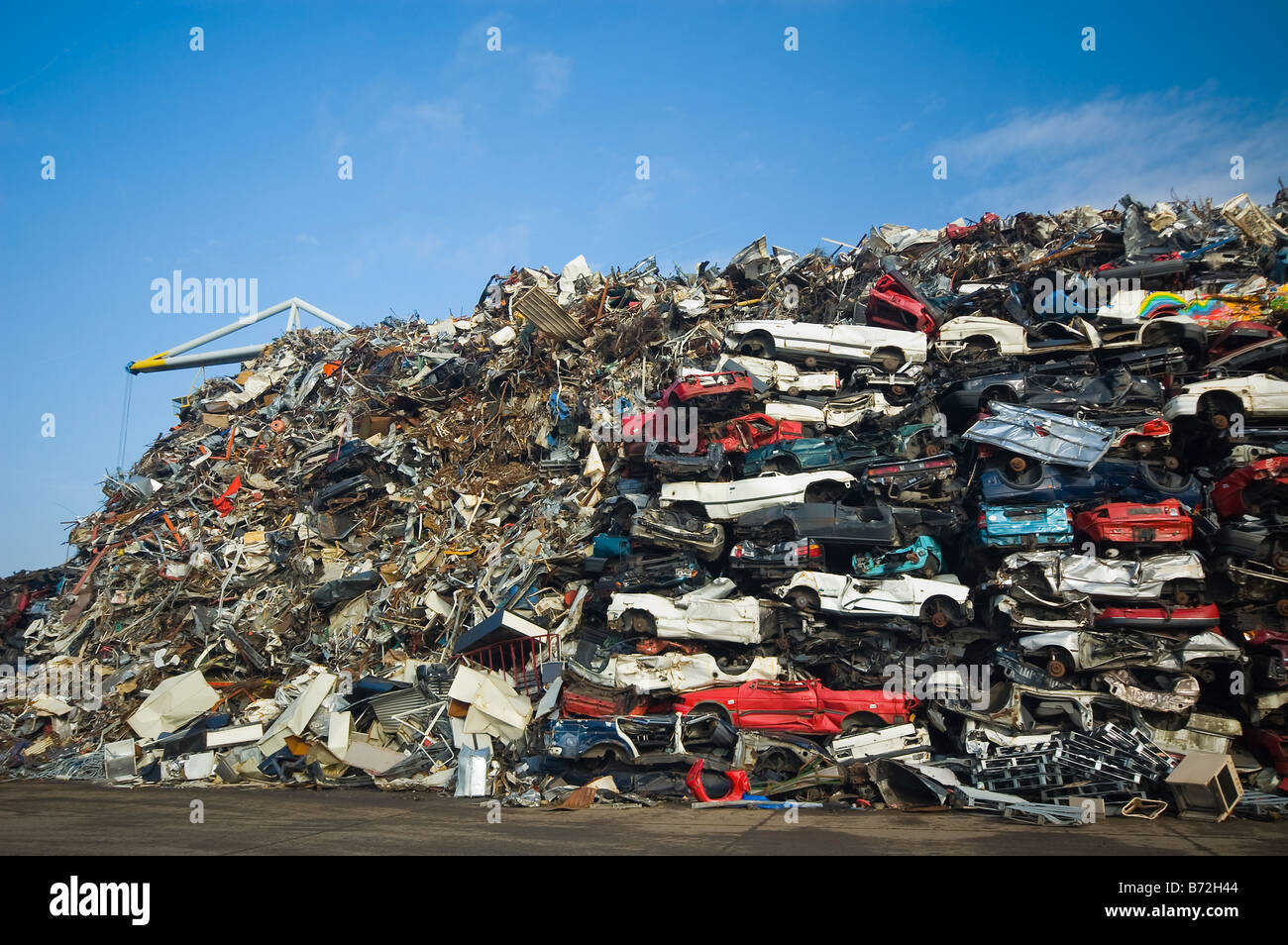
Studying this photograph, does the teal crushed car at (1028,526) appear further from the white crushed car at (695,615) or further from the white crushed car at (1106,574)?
the white crushed car at (695,615)

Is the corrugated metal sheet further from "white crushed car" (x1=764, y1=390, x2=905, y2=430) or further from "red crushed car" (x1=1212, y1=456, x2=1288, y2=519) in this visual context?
"red crushed car" (x1=1212, y1=456, x2=1288, y2=519)

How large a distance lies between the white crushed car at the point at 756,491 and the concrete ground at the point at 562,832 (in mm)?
4515

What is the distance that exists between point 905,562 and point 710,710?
11.9 ft

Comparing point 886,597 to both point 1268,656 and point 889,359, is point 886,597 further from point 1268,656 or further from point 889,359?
point 889,359

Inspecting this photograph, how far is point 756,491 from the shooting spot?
11883mm

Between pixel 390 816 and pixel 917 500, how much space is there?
846 cm

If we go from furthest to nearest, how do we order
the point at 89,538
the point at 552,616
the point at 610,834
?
1. the point at 89,538
2. the point at 552,616
3. the point at 610,834

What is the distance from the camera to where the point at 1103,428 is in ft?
36.4

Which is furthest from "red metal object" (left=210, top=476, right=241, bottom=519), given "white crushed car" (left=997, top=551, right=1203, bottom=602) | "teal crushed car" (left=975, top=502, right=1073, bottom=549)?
"white crushed car" (left=997, top=551, right=1203, bottom=602)

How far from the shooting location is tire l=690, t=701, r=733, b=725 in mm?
10281

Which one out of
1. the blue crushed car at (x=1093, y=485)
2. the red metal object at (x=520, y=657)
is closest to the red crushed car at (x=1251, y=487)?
the blue crushed car at (x=1093, y=485)

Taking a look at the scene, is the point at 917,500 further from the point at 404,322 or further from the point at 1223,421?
the point at 404,322
